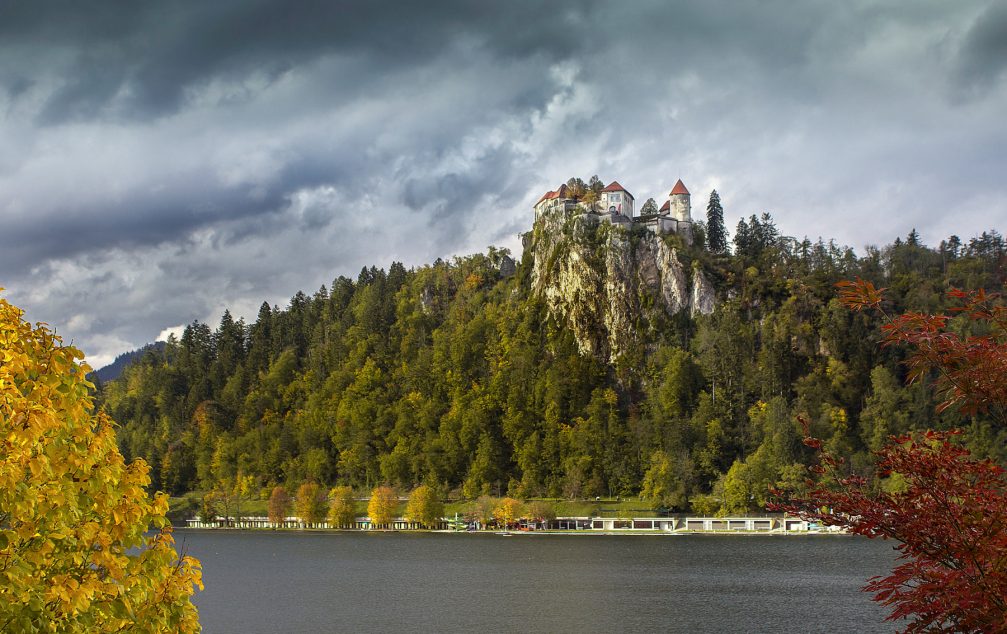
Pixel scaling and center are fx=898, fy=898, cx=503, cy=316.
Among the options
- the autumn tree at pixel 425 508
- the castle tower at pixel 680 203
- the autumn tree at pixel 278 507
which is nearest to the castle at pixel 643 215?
the castle tower at pixel 680 203

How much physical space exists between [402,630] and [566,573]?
3377cm

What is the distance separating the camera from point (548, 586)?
3029 inches

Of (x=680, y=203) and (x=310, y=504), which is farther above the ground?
(x=680, y=203)

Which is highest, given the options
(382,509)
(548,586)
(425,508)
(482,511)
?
(425,508)

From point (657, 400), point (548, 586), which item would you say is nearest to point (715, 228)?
point (657, 400)

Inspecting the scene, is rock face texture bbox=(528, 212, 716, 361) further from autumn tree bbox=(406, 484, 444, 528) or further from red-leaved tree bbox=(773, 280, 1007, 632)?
red-leaved tree bbox=(773, 280, 1007, 632)

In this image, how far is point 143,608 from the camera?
10477 mm

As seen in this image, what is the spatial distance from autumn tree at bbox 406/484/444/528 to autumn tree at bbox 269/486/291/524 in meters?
28.0

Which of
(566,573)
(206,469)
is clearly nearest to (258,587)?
(566,573)

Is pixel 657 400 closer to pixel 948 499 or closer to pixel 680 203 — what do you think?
pixel 680 203

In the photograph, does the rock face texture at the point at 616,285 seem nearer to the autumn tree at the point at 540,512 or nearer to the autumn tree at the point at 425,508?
the autumn tree at the point at 540,512

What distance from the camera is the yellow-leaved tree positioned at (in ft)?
29.6

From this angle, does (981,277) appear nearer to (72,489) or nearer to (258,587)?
(258,587)

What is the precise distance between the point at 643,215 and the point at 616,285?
62.0 feet
